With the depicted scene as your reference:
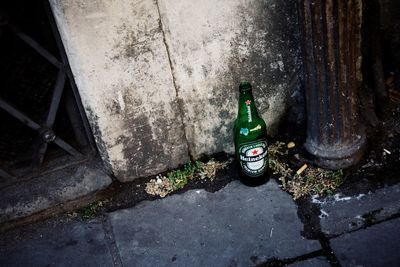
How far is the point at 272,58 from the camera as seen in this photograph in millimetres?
2641

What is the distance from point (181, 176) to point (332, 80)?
114 cm

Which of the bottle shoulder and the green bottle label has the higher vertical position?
the bottle shoulder

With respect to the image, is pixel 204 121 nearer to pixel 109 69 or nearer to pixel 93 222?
pixel 109 69

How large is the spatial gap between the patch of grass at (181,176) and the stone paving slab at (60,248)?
427 millimetres

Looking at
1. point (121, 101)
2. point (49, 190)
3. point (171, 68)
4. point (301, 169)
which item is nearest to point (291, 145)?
point (301, 169)

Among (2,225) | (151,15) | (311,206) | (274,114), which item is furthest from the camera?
(274,114)

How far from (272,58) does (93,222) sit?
5.02 ft

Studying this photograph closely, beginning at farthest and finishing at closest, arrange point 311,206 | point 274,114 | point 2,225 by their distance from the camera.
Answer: point 274,114 → point 2,225 → point 311,206

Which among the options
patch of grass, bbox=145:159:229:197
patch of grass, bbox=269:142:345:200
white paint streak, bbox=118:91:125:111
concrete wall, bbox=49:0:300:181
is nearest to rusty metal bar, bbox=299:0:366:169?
patch of grass, bbox=269:142:345:200

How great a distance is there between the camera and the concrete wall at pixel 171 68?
2.27 metres

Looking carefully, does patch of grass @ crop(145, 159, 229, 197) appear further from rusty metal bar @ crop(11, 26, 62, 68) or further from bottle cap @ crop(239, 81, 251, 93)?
rusty metal bar @ crop(11, 26, 62, 68)

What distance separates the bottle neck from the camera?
237 centimetres

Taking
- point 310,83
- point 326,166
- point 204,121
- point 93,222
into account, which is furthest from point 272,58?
point 93,222

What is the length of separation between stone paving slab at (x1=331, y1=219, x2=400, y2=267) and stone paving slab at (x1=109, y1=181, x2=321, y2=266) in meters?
0.14
